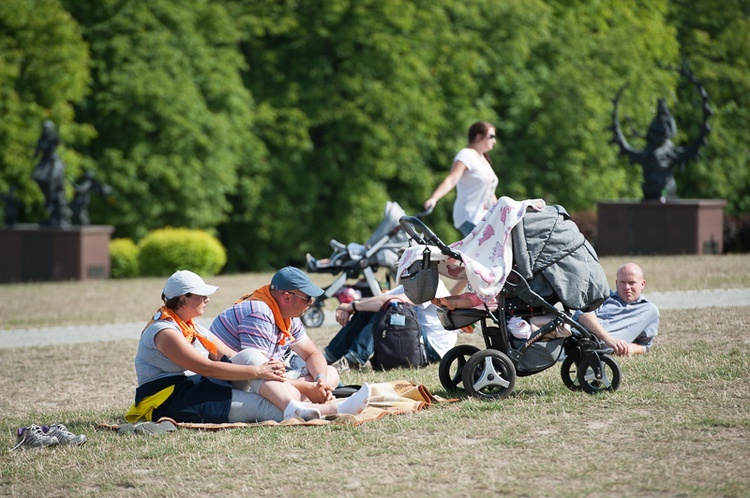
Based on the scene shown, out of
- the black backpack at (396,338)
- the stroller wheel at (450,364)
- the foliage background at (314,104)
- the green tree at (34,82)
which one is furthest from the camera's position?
the foliage background at (314,104)

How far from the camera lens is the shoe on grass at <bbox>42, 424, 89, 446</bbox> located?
6156mm

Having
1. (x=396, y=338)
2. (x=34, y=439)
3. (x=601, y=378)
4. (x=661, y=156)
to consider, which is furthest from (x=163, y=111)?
(x=601, y=378)

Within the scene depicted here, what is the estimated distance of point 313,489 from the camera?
496 centimetres

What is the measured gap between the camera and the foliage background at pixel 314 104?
81.5ft

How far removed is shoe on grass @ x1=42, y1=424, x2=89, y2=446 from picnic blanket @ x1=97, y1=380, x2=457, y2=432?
26cm

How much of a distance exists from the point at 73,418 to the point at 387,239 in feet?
14.9

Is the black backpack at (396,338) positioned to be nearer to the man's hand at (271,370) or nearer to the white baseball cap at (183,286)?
the man's hand at (271,370)

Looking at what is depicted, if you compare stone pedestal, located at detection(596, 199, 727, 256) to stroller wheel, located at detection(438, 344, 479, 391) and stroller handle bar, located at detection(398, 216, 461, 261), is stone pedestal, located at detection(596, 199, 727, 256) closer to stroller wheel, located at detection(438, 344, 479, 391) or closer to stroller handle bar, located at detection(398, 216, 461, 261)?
stroller wheel, located at detection(438, 344, 479, 391)

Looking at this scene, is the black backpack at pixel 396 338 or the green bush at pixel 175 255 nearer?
the black backpack at pixel 396 338

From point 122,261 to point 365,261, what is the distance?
1208cm

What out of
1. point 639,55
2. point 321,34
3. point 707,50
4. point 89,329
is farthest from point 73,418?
point 707,50

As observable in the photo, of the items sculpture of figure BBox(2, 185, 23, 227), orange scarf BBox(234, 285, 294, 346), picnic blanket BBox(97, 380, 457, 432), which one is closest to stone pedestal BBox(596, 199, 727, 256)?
sculpture of figure BBox(2, 185, 23, 227)

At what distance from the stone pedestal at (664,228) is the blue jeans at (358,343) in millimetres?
11974

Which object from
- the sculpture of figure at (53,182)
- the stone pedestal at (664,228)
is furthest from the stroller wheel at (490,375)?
the sculpture of figure at (53,182)
